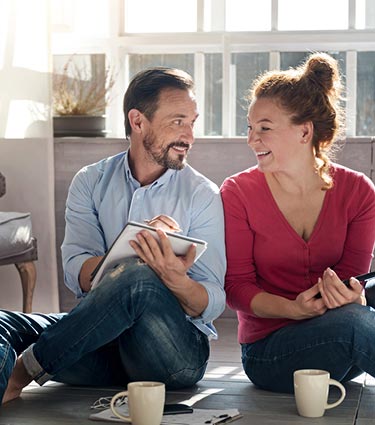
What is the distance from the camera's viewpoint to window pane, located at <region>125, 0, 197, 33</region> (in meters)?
5.23

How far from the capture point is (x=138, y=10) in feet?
17.3

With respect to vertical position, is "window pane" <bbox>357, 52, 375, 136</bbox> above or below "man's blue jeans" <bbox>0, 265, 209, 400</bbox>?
above

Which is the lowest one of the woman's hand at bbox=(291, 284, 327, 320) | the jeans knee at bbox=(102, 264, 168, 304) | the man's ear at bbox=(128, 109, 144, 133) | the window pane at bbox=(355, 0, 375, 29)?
the woman's hand at bbox=(291, 284, 327, 320)

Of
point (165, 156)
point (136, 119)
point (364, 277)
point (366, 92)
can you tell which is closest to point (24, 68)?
point (366, 92)

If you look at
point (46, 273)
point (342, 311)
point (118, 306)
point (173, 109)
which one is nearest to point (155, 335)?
point (118, 306)

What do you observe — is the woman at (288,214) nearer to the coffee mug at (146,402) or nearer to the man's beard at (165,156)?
the man's beard at (165,156)

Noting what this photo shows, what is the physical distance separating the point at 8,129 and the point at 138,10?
103 cm

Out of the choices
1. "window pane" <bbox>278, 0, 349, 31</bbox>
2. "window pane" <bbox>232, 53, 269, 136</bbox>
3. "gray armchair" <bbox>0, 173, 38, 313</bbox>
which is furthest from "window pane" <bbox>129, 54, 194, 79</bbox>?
"gray armchair" <bbox>0, 173, 38, 313</bbox>

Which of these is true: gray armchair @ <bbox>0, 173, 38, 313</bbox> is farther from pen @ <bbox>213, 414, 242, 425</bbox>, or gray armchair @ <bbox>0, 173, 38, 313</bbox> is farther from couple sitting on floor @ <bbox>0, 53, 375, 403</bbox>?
pen @ <bbox>213, 414, 242, 425</bbox>

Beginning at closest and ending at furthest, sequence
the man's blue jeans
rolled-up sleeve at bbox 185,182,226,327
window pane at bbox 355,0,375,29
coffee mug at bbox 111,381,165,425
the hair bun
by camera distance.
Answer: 1. coffee mug at bbox 111,381,165,425
2. the man's blue jeans
3. rolled-up sleeve at bbox 185,182,226,327
4. the hair bun
5. window pane at bbox 355,0,375,29

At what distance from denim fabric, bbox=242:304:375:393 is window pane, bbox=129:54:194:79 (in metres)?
2.73

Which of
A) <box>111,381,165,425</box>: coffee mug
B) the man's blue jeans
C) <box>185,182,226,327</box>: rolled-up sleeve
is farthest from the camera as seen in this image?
<box>185,182,226,327</box>: rolled-up sleeve

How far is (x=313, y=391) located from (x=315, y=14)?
3.08 meters

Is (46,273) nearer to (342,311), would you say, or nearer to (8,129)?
(8,129)
